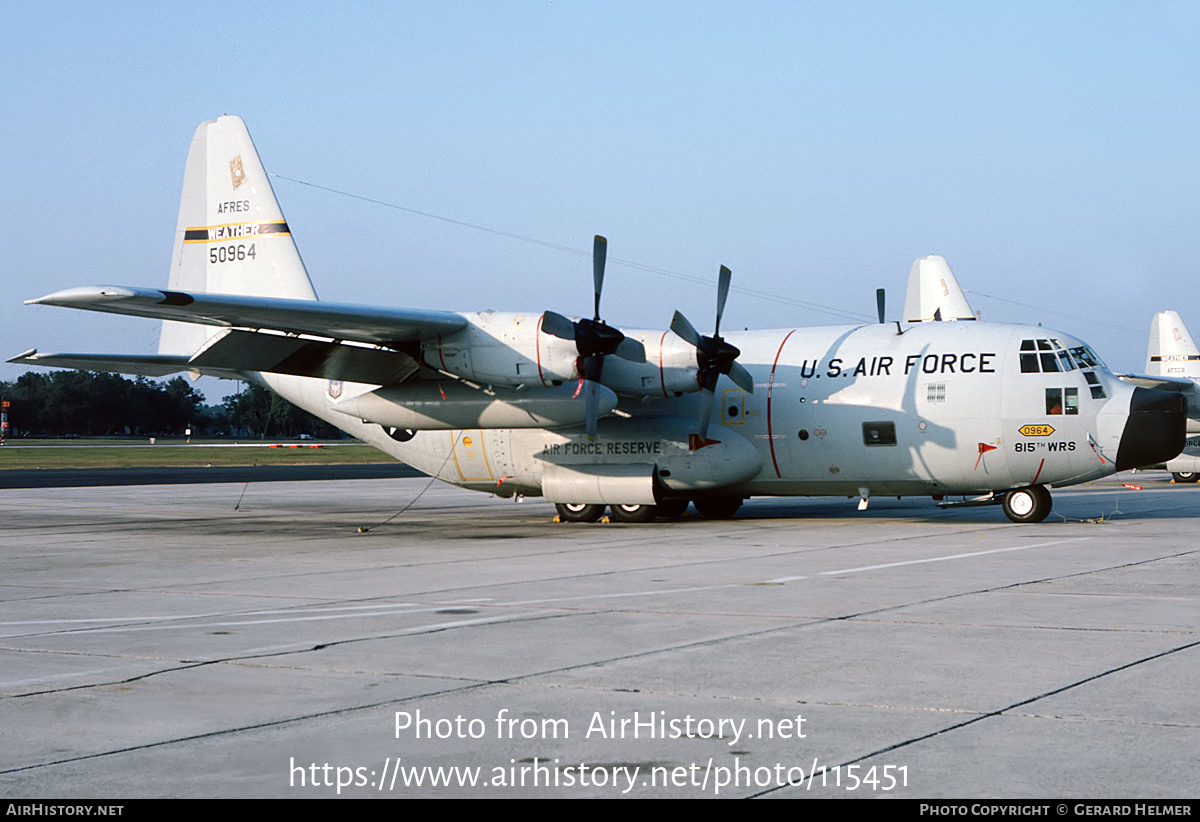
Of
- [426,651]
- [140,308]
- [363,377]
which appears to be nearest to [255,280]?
[363,377]

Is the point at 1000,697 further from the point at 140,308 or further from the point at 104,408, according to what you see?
the point at 104,408

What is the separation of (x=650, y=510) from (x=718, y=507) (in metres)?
2.00

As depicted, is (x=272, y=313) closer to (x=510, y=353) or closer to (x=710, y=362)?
(x=510, y=353)

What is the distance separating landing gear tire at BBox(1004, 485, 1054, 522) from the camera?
21312 millimetres

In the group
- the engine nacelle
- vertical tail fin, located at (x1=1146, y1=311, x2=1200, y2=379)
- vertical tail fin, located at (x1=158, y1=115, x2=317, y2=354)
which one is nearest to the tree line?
vertical tail fin, located at (x1=1146, y1=311, x2=1200, y2=379)

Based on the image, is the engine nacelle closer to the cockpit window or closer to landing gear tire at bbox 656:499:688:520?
landing gear tire at bbox 656:499:688:520

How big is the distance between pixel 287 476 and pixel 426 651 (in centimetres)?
4111

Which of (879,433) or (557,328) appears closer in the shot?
(557,328)

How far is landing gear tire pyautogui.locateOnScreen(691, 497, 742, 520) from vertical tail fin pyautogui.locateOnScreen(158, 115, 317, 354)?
379 inches

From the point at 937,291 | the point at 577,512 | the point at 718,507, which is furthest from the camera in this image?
the point at 937,291

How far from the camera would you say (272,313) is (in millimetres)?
17953

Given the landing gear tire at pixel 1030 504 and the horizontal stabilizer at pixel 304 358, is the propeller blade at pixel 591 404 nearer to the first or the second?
the horizontal stabilizer at pixel 304 358

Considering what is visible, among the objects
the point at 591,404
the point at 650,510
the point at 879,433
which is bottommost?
the point at 650,510

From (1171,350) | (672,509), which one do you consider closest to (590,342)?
(672,509)
